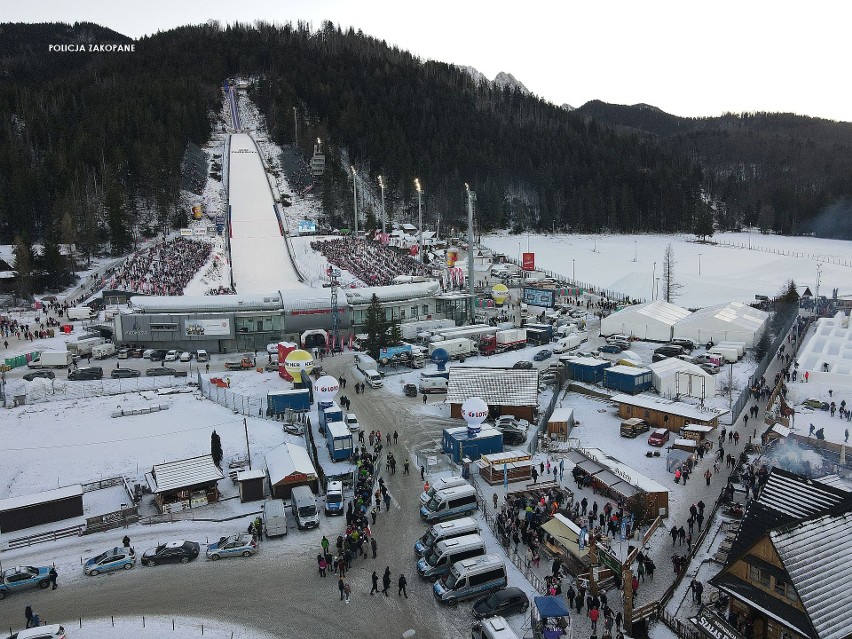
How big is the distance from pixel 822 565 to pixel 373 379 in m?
18.9

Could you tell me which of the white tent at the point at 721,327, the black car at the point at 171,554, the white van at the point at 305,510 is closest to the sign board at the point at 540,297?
the white tent at the point at 721,327

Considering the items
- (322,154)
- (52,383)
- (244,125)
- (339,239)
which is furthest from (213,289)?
(244,125)

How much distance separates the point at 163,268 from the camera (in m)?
46.4

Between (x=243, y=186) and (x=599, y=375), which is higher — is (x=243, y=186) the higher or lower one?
the higher one

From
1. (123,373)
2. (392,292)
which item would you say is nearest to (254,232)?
(392,292)

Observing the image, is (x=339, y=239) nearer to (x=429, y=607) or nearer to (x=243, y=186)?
(x=243, y=186)

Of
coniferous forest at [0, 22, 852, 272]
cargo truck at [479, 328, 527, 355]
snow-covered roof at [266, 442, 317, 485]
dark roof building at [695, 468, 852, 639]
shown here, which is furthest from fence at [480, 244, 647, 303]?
dark roof building at [695, 468, 852, 639]

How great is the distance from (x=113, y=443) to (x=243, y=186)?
53720mm

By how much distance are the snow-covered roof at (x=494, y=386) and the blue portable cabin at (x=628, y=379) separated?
460cm

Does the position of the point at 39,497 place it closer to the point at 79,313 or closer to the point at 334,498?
the point at 334,498

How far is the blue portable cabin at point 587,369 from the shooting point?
93.6 ft

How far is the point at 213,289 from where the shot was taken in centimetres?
4459

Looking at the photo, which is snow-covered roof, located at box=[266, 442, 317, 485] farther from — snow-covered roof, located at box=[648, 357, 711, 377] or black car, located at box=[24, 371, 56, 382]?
snow-covered roof, located at box=[648, 357, 711, 377]

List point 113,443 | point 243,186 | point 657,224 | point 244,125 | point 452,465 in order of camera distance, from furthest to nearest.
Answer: point 244,125
point 657,224
point 243,186
point 113,443
point 452,465
